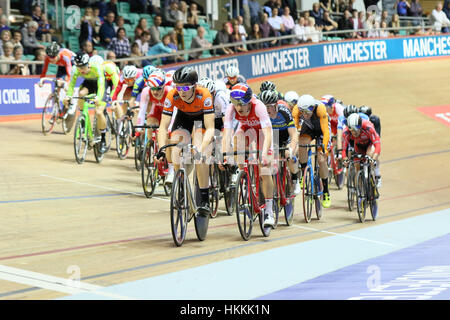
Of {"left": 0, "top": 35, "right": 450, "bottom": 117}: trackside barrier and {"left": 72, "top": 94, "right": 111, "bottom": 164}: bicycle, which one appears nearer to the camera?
{"left": 72, "top": 94, "right": 111, "bottom": 164}: bicycle

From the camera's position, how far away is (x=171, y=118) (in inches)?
264

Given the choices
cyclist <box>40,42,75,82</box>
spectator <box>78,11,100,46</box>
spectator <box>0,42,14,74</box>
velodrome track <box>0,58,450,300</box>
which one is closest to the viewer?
velodrome track <box>0,58,450,300</box>

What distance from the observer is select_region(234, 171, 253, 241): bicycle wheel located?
6.56 metres

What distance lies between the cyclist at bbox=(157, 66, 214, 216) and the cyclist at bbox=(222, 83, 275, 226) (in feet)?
0.89

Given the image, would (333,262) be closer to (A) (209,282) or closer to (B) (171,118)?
(A) (209,282)

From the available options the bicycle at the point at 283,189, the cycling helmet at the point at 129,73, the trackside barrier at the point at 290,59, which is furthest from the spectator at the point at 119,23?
the bicycle at the point at 283,189

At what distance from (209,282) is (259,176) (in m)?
2.08

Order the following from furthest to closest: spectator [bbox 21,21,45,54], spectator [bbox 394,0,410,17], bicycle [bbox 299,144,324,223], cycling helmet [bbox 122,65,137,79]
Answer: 1. spectator [bbox 394,0,410,17]
2. spectator [bbox 21,21,45,54]
3. cycling helmet [bbox 122,65,137,79]
4. bicycle [bbox 299,144,324,223]

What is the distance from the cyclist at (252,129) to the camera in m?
6.67

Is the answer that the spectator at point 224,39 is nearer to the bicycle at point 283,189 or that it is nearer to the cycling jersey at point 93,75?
the cycling jersey at point 93,75

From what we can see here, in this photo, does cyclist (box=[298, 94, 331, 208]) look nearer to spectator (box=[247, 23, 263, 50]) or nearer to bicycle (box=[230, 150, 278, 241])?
bicycle (box=[230, 150, 278, 241])

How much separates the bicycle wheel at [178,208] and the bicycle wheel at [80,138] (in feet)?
14.7

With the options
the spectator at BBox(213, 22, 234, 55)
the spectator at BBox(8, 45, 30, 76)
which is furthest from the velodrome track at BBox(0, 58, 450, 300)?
the spectator at BBox(213, 22, 234, 55)

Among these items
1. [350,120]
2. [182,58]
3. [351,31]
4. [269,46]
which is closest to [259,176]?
[350,120]
